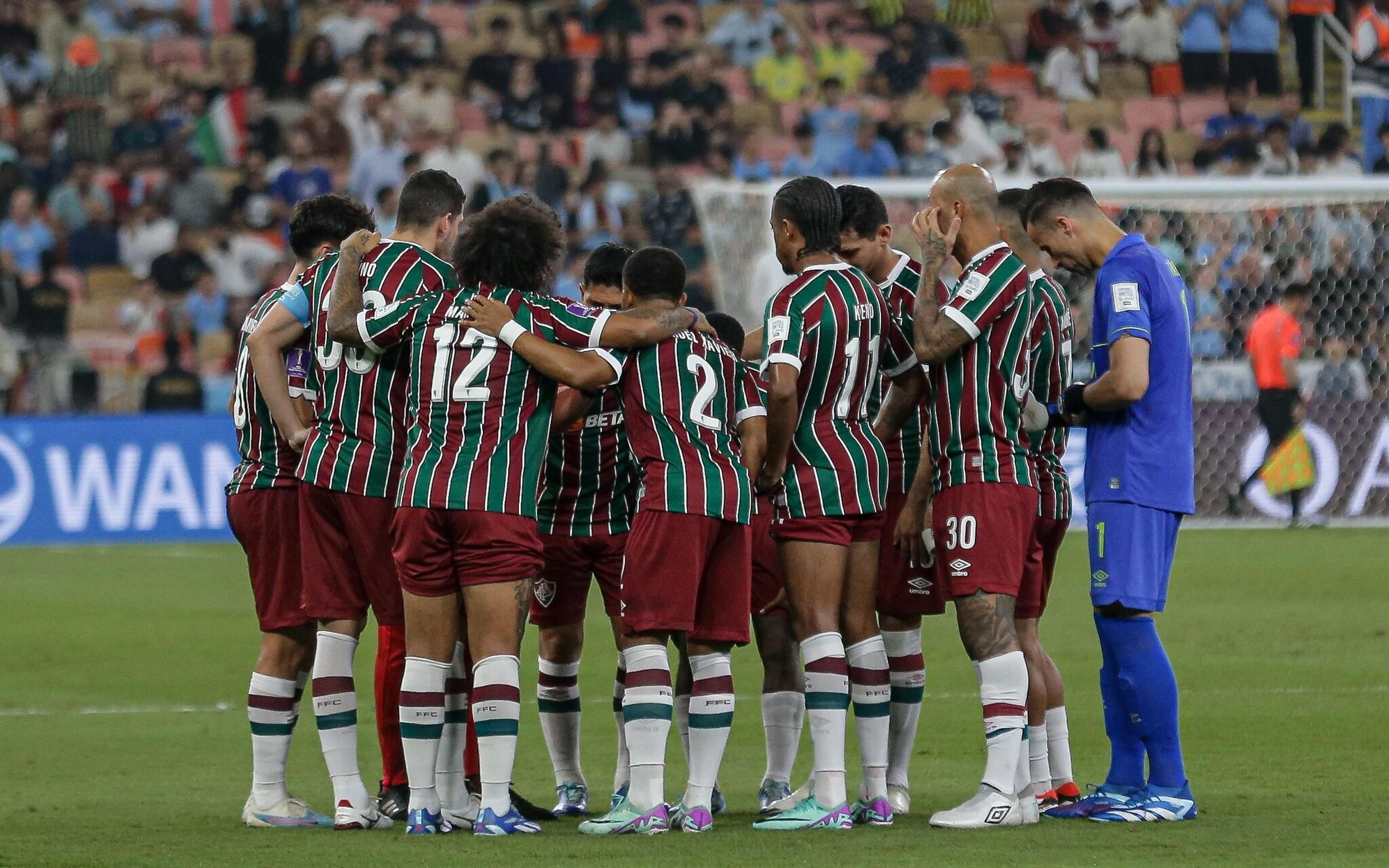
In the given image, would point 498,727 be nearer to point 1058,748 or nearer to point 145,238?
point 1058,748

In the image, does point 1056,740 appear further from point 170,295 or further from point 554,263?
point 170,295

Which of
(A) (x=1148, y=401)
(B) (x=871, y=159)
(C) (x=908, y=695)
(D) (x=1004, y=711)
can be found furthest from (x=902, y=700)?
(B) (x=871, y=159)

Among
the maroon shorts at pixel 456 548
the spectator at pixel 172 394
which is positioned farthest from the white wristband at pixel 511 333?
the spectator at pixel 172 394

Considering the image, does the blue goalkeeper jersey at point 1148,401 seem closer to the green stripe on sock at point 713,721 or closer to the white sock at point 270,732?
the green stripe on sock at point 713,721

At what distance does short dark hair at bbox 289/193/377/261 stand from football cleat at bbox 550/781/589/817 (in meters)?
2.03

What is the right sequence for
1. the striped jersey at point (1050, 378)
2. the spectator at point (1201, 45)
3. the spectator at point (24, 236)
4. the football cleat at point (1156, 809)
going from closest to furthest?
1. the football cleat at point (1156, 809)
2. the striped jersey at point (1050, 378)
3. the spectator at point (24, 236)
4. the spectator at point (1201, 45)

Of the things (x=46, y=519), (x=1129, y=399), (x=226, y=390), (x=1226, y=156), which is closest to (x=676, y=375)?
(x=1129, y=399)

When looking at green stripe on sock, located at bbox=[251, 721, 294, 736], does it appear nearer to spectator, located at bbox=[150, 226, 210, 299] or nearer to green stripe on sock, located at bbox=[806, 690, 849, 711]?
green stripe on sock, located at bbox=[806, 690, 849, 711]

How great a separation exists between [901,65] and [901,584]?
17663 millimetres

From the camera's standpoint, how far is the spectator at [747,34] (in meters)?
23.6

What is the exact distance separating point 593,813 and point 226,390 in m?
11.7

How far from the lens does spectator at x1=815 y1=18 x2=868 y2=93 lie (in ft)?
76.6

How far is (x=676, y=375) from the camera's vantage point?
595cm

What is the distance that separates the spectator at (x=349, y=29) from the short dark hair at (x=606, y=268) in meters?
16.7
